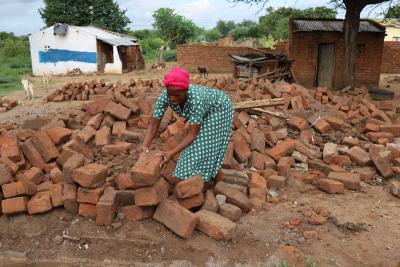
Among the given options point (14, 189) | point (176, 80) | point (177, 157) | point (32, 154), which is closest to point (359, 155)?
point (177, 157)

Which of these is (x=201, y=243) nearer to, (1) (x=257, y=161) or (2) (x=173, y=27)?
(1) (x=257, y=161)

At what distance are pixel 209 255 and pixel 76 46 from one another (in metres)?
21.9

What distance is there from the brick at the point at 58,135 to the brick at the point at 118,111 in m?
0.76

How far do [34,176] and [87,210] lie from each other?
2.52 ft

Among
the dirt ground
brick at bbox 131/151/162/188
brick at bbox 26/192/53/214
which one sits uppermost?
brick at bbox 131/151/162/188

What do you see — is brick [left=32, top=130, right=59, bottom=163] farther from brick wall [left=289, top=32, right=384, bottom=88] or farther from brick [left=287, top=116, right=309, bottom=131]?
brick wall [left=289, top=32, right=384, bottom=88]

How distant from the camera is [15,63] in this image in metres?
26.7

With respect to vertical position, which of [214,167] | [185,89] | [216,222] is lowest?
[216,222]

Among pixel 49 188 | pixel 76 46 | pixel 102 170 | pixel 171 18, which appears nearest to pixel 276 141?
pixel 102 170

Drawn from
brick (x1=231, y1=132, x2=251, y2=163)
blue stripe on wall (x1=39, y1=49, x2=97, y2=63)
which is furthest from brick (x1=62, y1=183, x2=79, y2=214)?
blue stripe on wall (x1=39, y1=49, x2=97, y2=63)

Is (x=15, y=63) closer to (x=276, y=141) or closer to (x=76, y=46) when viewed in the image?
(x=76, y=46)

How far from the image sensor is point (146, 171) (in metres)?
3.21

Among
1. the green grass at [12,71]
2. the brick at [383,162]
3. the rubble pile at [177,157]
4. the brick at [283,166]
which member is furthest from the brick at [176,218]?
the green grass at [12,71]

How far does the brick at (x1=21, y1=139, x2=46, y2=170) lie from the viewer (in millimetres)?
4125
